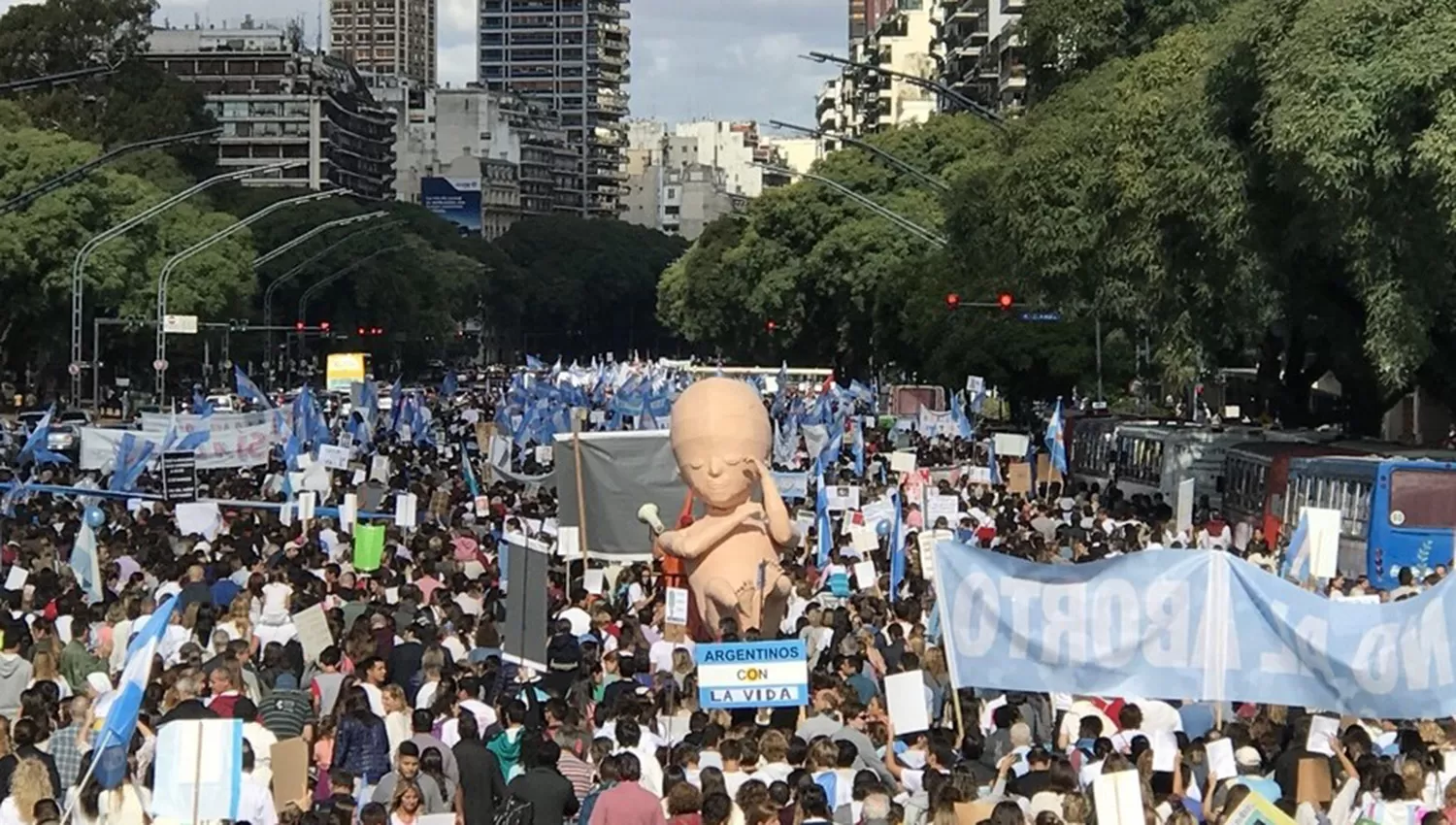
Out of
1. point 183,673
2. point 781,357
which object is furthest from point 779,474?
point 781,357

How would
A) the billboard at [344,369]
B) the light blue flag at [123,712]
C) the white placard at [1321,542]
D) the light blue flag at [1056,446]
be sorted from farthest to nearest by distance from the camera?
1. the billboard at [344,369]
2. the light blue flag at [1056,446]
3. the white placard at [1321,542]
4. the light blue flag at [123,712]

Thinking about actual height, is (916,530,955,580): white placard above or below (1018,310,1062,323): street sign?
below

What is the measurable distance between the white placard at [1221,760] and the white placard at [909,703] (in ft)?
4.73

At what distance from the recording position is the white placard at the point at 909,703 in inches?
518

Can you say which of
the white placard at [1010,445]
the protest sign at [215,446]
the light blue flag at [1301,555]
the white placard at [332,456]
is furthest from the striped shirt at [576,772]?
the white placard at [1010,445]

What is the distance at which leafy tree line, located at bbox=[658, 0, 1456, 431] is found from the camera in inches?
1254

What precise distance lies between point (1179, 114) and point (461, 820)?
26.7 meters

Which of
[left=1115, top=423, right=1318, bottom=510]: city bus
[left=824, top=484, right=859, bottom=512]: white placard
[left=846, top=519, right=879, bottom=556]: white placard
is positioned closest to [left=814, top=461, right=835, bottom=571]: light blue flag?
[left=846, top=519, right=879, bottom=556]: white placard

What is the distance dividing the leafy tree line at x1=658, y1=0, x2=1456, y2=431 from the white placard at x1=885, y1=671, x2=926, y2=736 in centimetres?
1893

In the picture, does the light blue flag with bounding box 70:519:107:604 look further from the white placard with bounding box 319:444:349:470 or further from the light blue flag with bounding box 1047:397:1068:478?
the light blue flag with bounding box 1047:397:1068:478

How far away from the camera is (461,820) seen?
12461 millimetres

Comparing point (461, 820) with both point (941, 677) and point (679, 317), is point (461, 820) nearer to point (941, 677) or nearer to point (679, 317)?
point (941, 677)

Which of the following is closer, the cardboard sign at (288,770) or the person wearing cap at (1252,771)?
the person wearing cap at (1252,771)

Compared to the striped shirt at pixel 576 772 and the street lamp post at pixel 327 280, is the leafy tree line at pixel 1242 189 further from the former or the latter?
the street lamp post at pixel 327 280
